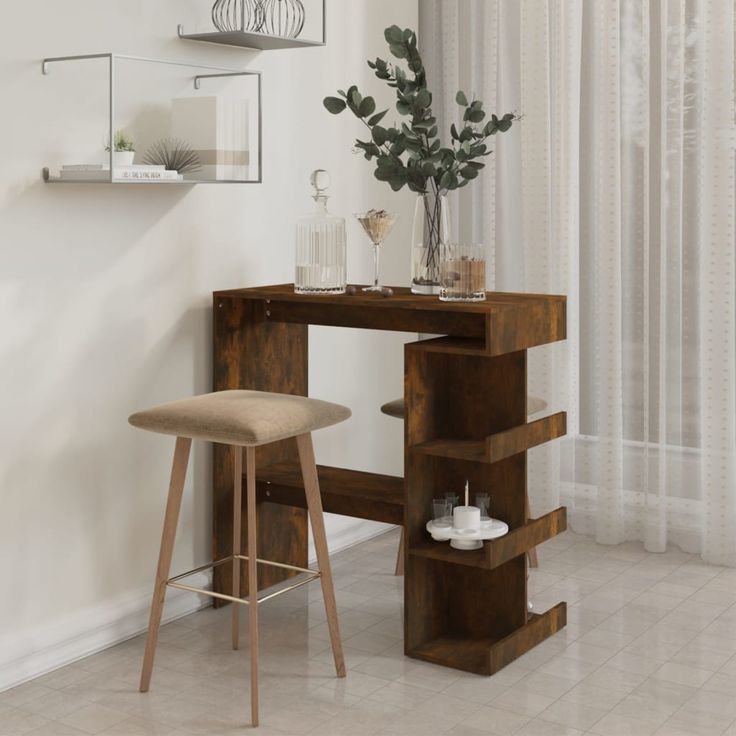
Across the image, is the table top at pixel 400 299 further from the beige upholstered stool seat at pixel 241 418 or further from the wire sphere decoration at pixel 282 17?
the wire sphere decoration at pixel 282 17

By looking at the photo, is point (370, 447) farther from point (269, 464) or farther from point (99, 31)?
point (99, 31)

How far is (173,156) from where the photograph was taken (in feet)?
10.1

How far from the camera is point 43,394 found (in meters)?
2.91

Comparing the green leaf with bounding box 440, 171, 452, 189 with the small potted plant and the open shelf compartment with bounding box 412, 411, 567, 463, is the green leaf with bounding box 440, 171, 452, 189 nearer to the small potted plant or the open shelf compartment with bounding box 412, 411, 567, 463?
the open shelf compartment with bounding box 412, 411, 567, 463

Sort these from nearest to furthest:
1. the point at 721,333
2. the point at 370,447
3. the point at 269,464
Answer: the point at 269,464
the point at 721,333
the point at 370,447

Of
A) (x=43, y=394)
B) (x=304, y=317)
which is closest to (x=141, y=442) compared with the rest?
(x=43, y=394)

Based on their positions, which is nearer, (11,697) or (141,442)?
(11,697)

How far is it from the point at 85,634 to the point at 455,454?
110 centimetres

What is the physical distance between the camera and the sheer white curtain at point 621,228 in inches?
149

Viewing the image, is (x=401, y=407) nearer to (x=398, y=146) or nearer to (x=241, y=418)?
(x=398, y=146)

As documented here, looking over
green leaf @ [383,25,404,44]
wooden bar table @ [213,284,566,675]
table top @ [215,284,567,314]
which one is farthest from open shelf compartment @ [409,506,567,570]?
green leaf @ [383,25,404,44]

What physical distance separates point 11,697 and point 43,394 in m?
0.75

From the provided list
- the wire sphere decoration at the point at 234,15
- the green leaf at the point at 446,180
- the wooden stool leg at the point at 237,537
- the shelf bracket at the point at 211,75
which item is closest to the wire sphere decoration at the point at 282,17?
the wire sphere decoration at the point at 234,15

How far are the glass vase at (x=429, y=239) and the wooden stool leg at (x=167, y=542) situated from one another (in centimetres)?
81
